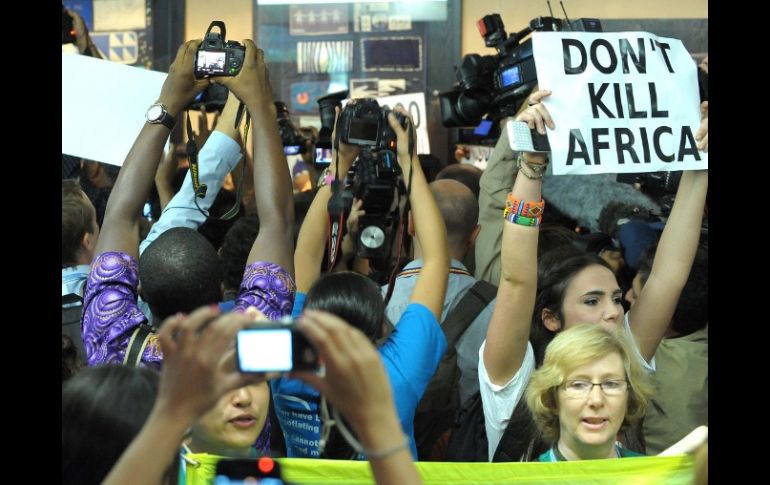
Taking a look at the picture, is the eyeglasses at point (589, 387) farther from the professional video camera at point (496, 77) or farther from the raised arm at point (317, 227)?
the professional video camera at point (496, 77)

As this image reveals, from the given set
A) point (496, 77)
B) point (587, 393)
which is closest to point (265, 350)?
point (587, 393)

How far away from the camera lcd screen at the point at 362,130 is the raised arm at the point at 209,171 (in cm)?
38

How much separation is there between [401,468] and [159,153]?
1433 millimetres

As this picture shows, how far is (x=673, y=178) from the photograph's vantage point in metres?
3.48

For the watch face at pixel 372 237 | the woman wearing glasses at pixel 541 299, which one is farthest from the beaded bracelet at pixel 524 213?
the watch face at pixel 372 237

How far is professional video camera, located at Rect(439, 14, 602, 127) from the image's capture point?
370 centimetres

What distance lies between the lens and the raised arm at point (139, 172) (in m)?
2.49

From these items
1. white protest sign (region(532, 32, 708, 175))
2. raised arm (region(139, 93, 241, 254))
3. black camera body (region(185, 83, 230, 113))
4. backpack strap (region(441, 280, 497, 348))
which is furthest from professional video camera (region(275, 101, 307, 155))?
white protest sign (region(532, 32, 708, 175))

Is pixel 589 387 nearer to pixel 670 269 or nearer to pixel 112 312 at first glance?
pixel 670 269

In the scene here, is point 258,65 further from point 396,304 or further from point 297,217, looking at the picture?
point 297,217

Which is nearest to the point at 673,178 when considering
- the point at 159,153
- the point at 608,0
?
the point at 159,153

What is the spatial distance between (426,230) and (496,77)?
4.28 feet

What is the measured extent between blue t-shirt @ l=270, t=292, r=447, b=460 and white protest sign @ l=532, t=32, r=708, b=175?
1.87 feet

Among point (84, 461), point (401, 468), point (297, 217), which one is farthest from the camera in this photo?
point (297, 217)
